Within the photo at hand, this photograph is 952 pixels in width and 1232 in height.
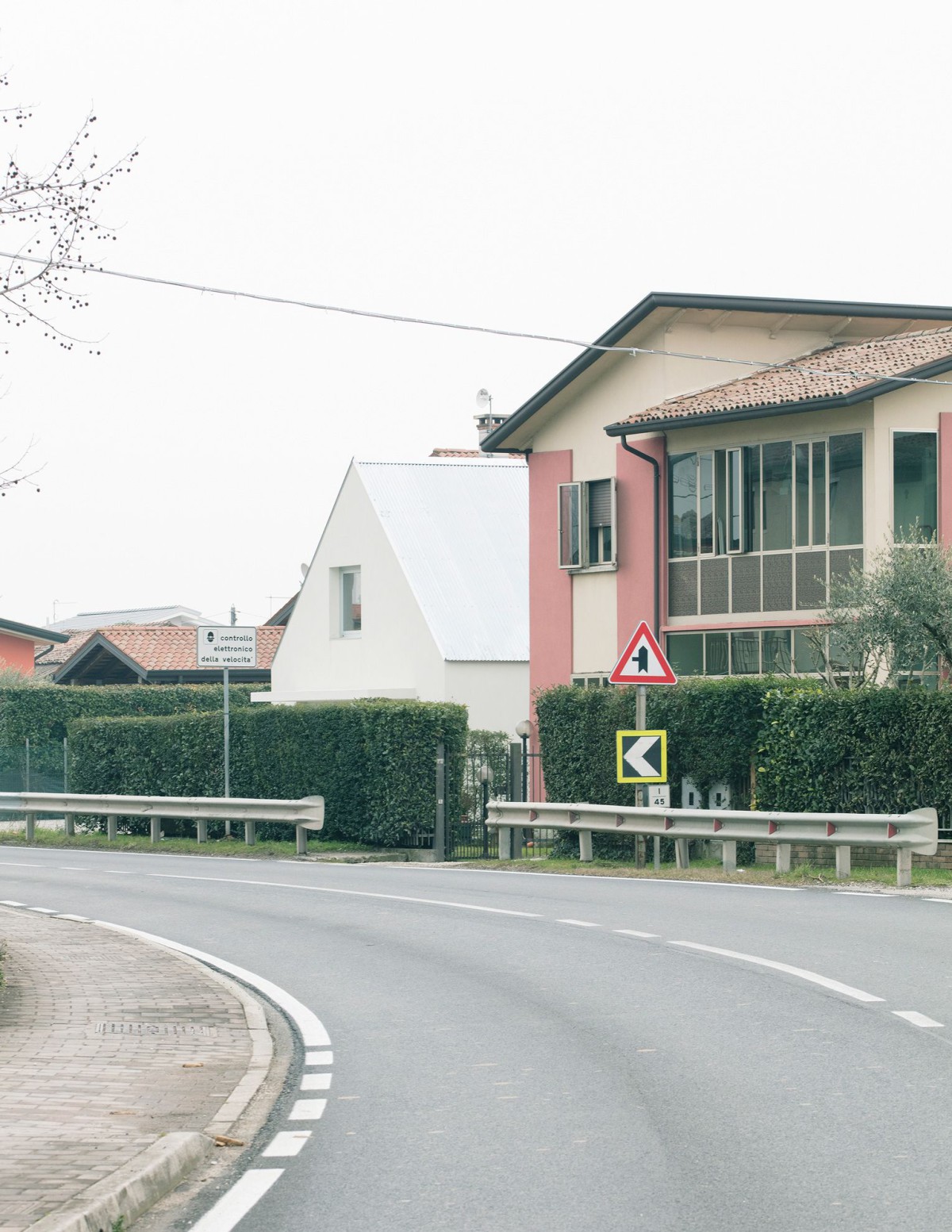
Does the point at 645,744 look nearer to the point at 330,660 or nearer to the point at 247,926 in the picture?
the point at 247,926

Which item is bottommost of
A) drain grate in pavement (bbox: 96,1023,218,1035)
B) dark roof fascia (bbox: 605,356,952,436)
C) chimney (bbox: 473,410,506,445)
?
drain grate in pavement (bbox: 96,1023,218,1035)

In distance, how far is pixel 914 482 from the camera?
29.1 metres

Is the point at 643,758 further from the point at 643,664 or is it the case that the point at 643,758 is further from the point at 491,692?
the point at 491,692

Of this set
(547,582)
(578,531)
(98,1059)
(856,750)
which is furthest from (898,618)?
(98,1059)

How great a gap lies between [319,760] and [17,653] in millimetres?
35825

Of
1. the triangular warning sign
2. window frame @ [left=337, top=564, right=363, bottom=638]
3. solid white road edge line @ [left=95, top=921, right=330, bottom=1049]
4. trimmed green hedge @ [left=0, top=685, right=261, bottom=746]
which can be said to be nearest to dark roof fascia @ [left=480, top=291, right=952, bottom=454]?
window frame @ [left=337, top=564, right=363, bottom=638]

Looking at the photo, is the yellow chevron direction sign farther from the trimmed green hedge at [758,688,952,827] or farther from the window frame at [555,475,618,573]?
the window frame at [555,475,618,573]

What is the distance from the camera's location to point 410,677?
3906 centimetres

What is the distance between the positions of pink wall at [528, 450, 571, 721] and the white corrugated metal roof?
2.98 m

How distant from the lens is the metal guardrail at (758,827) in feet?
65.4

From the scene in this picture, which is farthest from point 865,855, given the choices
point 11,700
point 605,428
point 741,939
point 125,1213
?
point 11,700

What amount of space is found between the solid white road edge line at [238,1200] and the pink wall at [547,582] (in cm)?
2809

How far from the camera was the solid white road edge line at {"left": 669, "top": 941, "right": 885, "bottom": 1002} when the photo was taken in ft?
37.4

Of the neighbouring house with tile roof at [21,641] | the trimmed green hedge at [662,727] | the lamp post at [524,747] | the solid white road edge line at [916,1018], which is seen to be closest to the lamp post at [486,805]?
the lamp post at [524,747]
